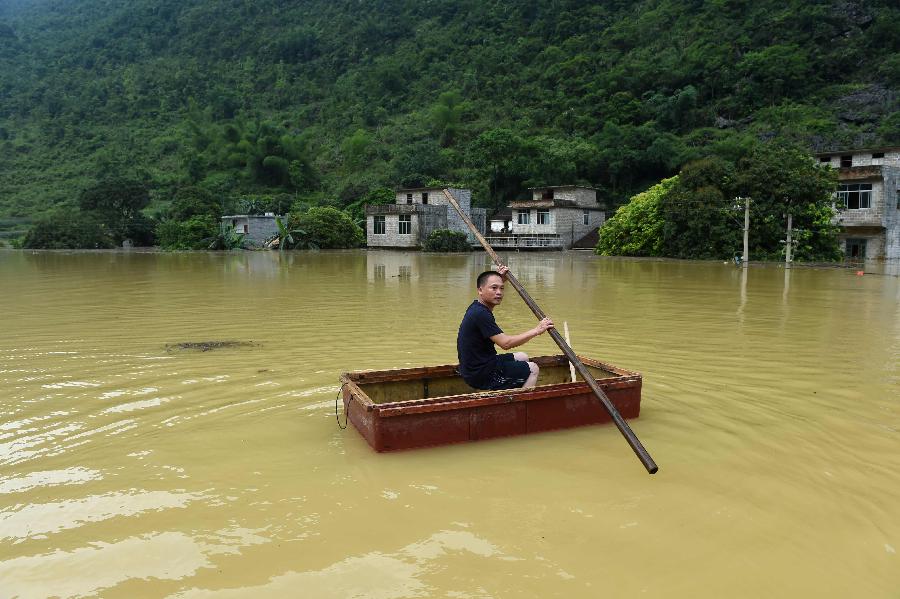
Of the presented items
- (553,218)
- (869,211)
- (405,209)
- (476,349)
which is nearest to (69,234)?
(405,209)

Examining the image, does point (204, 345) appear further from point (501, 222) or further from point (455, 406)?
point (501, 222)

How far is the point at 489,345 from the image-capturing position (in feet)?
19.6

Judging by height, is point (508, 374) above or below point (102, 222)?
below

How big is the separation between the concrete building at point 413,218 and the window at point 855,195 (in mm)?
22327

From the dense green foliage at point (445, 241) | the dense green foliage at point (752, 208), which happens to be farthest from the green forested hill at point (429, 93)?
the dense green foliage at point (752, 208)

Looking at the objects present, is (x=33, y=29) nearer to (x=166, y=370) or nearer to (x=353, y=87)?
(x=353, y=87)

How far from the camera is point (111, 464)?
5.10 m

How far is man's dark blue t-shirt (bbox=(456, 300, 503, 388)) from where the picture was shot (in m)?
5.77

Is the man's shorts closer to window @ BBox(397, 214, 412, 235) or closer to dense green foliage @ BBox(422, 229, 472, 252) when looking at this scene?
dense green foliage @ BBox(422, 229, 472, 252)

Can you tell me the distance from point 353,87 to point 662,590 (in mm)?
94073

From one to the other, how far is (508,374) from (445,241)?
131ft

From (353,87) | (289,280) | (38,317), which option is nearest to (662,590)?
(38,317)

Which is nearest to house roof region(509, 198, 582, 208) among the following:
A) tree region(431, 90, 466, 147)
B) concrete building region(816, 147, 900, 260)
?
concrete building region(816, 147, 900, 260)

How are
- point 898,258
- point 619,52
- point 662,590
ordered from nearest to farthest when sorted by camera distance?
point 662,590 → point 898,258 → point 619,52
